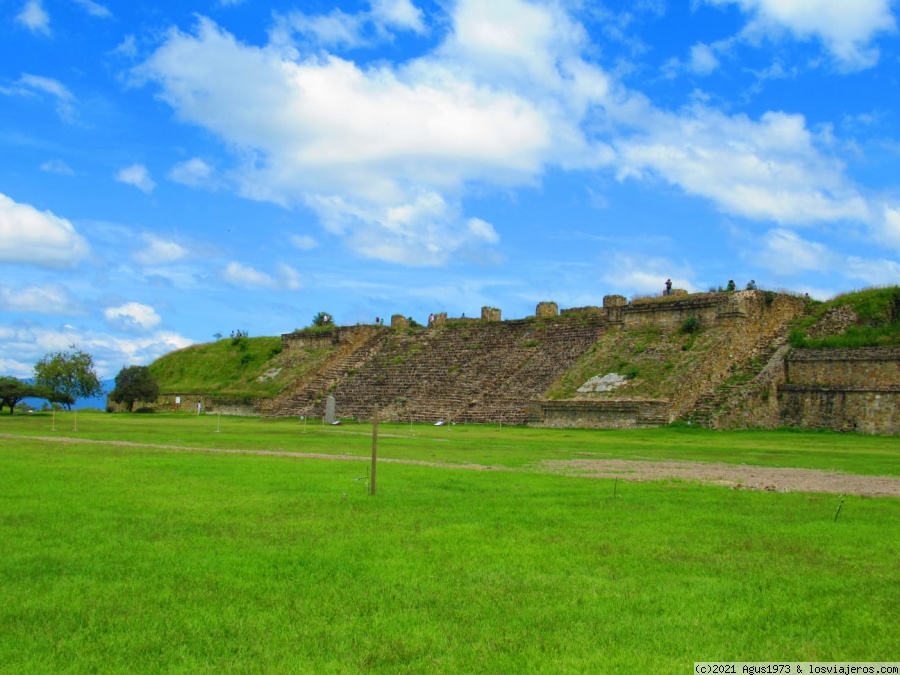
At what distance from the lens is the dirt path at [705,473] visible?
41.3 ft

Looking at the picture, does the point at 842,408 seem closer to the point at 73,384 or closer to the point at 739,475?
the point at 739,475

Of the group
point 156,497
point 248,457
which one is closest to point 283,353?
point 248,457

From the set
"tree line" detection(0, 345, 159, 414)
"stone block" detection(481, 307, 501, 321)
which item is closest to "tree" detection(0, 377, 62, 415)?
"tree line" detection(0, 345, 159, 414)

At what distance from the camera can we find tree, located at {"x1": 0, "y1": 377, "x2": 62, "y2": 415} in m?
37.2

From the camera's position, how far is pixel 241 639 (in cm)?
502

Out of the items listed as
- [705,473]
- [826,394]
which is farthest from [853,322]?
[705,473]

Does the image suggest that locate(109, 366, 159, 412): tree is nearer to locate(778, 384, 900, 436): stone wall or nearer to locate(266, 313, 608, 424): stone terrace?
locate(266, 313, 608, 424): stone terrace

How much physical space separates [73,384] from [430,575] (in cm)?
4444

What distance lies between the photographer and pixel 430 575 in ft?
21.3

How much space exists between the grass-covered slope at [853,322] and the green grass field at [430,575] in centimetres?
2106

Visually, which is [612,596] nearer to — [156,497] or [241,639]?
[241,639]

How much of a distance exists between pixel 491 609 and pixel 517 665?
103 centimetres

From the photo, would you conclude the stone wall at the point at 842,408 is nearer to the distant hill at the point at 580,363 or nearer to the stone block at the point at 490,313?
the distant hill at the point at 580,363

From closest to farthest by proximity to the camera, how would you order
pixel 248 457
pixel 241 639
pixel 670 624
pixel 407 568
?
pixel 241 639 < pixel 670 624 < pixel 407 568 < pixel 248 457
